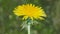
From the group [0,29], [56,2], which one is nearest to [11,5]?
[0,29]

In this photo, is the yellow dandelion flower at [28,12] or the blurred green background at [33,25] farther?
the blurred green background at [33,25]

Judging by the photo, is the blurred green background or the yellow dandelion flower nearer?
the yellow dandelion flower

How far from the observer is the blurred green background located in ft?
3.03

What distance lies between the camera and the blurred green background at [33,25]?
3.03 ft

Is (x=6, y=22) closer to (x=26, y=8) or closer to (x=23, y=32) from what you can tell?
(x=23, y=32)

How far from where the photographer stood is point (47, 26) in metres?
0.96

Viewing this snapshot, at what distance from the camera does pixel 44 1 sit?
40.8 inches

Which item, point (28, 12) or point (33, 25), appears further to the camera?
point (33, 25)

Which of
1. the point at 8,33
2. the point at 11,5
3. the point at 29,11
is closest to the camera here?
the point at 29,11

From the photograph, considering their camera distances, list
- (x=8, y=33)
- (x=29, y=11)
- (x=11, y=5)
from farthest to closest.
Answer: (x=11, y=5), (x=8, y=33), (x=29, y=11)

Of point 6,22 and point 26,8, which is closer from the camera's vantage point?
point 26,8

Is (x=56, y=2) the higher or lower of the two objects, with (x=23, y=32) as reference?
higher

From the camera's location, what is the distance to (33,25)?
0.94m

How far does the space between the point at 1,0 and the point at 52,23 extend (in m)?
0.32
